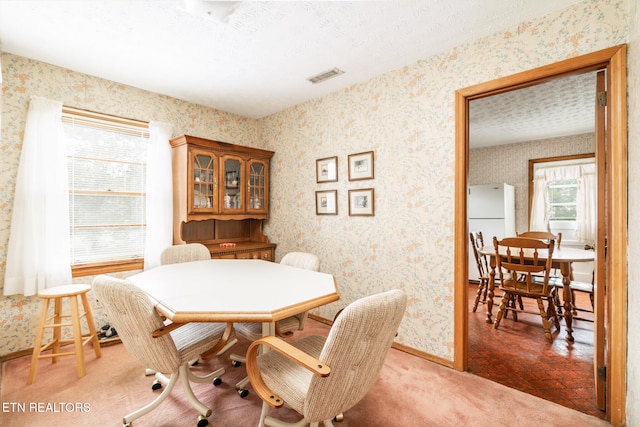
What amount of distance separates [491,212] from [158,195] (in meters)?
5.04

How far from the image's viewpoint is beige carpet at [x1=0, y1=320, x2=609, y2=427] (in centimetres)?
174

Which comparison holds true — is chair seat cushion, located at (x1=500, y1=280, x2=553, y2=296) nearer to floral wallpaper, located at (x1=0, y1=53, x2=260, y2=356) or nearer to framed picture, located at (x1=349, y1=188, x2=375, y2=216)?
framed picture, located at (x1=349, y1=188, x2=375, y2=216)

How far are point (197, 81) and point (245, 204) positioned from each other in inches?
57.0

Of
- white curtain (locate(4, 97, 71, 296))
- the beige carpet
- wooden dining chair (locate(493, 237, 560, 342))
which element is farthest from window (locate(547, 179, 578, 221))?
white curtain (locate(4, 97, 71, 296))

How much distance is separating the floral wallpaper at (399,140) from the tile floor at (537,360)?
0.42 metres

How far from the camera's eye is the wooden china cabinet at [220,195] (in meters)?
3.22

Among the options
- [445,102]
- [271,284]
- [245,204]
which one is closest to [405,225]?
[445,102]

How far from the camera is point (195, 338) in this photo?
5.84 ft

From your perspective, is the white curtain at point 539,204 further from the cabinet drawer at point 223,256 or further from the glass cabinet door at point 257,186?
the cabinet drawer at point 223,256

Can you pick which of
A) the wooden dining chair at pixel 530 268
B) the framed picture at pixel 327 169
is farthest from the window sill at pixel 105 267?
the wooden dining chair at pixel 530 268

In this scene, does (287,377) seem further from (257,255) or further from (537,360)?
(257,255)

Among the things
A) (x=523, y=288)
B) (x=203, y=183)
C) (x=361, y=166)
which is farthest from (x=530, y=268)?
(x=203, y=183)

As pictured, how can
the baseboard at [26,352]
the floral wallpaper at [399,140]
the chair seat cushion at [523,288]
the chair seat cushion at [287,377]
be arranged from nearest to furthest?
1. the chair seat cushion at [287,377]
2. the floral wallpaper at [399,140]
3. the baseboard at [26,352]
4. the chair seat cushion at [523,288]

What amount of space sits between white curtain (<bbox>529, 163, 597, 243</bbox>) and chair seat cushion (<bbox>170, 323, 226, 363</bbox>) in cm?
568
